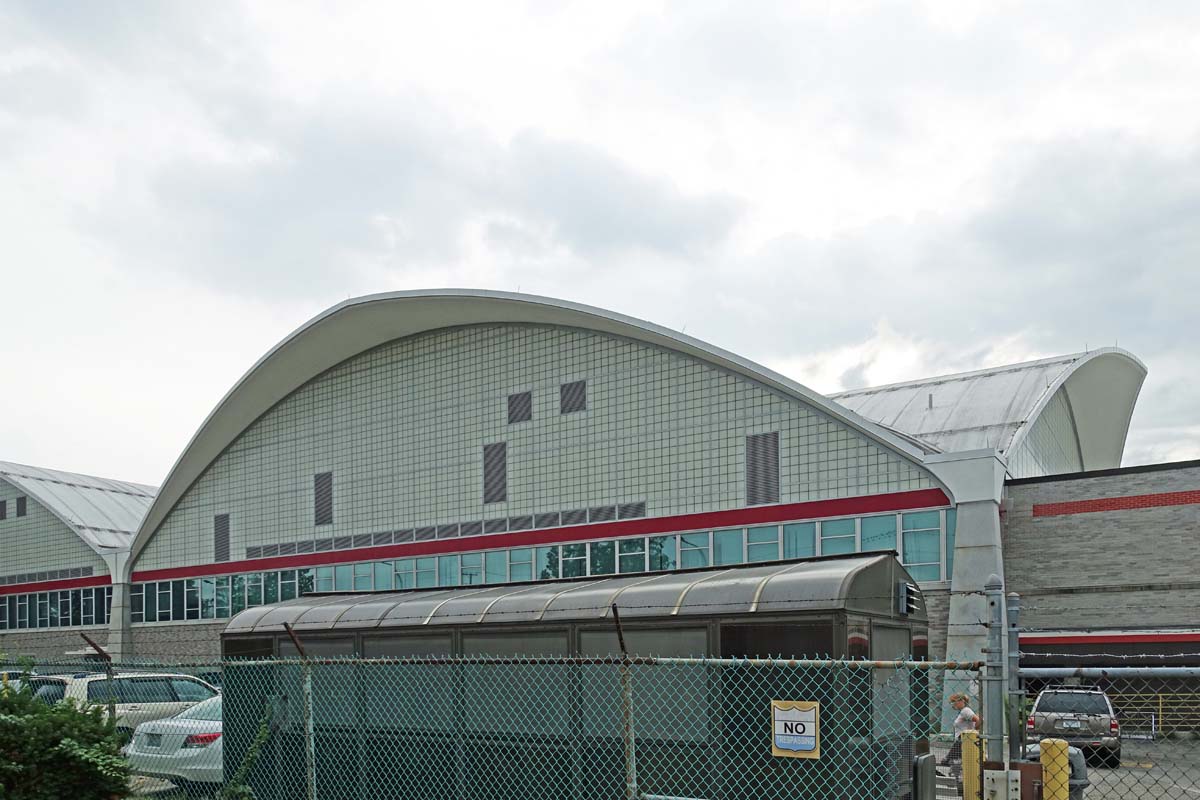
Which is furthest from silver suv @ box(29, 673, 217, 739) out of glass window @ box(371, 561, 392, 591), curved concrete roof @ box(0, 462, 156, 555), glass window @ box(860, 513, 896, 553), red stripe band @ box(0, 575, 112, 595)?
red stripe band @ box(0, 575, 112, 595)

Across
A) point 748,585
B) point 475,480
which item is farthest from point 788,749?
point 475,480

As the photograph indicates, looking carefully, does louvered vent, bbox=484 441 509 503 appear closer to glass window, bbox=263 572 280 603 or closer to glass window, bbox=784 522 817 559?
glass window, bbox=784 522 817 559

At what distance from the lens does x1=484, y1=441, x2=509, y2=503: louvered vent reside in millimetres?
32156

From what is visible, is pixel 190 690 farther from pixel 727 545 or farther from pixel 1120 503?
pixel 1120 503

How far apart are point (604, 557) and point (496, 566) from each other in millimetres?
A: 3952

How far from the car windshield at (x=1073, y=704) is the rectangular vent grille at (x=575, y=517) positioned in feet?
45.9

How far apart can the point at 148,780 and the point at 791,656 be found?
8502 mm

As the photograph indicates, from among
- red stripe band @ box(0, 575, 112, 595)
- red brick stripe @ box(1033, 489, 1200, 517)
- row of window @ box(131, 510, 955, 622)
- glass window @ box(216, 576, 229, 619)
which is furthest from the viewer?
red stripe band @ box(0, 575, 112, 595)

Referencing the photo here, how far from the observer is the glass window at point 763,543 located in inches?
1048

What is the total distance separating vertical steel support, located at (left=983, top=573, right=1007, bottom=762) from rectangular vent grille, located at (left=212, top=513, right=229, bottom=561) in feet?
122

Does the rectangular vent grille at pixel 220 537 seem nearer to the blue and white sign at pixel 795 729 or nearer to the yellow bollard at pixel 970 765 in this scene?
the blue and white sign at pixel 795 729

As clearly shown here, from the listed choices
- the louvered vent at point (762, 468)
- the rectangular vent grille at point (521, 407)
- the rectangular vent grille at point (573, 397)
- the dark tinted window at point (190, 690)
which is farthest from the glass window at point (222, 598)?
the dark tinted window at point (190, 690)

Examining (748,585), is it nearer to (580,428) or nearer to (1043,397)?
(580,428)

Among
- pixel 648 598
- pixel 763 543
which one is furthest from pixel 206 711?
pixel 763 543
